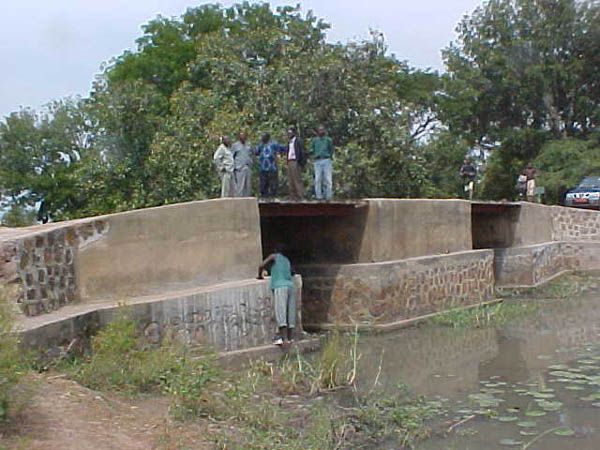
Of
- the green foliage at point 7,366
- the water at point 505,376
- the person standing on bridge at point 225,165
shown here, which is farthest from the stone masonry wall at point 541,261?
the green foliage at point 7,366

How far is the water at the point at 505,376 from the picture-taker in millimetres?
9609

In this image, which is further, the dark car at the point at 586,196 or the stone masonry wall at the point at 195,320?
the dark car at the point at 586,196

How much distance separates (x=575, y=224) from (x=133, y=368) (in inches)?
895

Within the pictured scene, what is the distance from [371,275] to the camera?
57.7 feet

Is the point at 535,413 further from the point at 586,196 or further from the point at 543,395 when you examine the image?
the point at 586,196

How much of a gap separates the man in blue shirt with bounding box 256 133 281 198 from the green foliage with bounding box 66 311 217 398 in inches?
270

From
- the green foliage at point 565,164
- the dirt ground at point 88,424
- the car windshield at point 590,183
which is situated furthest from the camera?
the green foliage at point 565,164

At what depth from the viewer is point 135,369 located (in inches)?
390

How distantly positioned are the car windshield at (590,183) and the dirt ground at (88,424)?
26.9 meters

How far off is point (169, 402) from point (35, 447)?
2.45m

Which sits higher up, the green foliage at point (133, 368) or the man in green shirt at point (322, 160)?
the man in green shirt at point (322, 160)

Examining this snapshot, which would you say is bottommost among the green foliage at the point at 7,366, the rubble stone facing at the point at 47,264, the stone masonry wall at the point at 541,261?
the stone masonry wall at the point at 541,261

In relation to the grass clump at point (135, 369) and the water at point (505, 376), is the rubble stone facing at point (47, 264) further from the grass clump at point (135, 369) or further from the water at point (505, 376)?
the water at point (505, 376)

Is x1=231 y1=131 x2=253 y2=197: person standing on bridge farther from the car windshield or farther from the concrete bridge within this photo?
the car windshield
